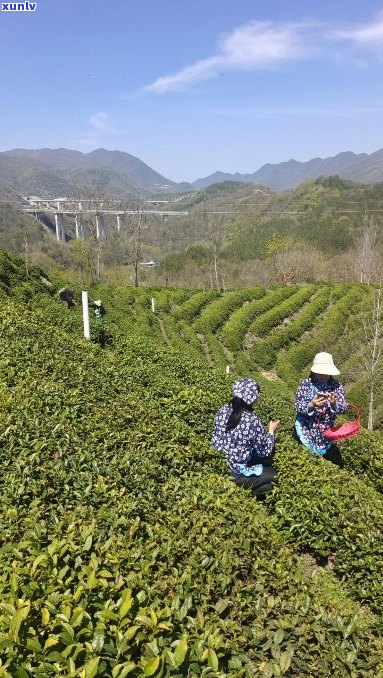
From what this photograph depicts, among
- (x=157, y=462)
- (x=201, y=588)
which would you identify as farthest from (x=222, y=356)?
(x=201, y=588)

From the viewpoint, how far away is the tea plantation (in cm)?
224

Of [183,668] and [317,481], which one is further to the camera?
[317,481]

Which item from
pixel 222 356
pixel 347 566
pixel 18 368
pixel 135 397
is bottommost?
pixel 222 356

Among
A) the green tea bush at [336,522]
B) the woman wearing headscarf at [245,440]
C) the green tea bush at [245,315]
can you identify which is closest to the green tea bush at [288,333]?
the green tea bush at [245,315]

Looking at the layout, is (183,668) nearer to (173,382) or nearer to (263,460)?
(263,460)

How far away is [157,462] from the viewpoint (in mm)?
4727

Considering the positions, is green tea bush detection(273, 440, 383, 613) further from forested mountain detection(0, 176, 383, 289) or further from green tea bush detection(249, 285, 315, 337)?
forested mountain detection(0, 176, 383, 289)

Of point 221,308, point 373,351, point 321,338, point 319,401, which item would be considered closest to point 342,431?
point 319,401

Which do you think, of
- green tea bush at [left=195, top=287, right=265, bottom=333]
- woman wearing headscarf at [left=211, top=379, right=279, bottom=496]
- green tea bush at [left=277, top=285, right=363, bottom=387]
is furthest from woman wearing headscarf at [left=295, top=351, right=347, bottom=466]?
green tea bush at [left=195, top=287, right=265, bottom=333]

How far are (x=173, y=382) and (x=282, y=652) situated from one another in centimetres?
568

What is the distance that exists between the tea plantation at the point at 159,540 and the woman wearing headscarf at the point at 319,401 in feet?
1.18

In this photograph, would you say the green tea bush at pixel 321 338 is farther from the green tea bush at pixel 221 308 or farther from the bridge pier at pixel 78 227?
the bridge pier at pixel 78 227

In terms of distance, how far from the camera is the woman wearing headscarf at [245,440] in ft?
15.1

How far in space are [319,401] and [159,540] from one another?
3.03m
